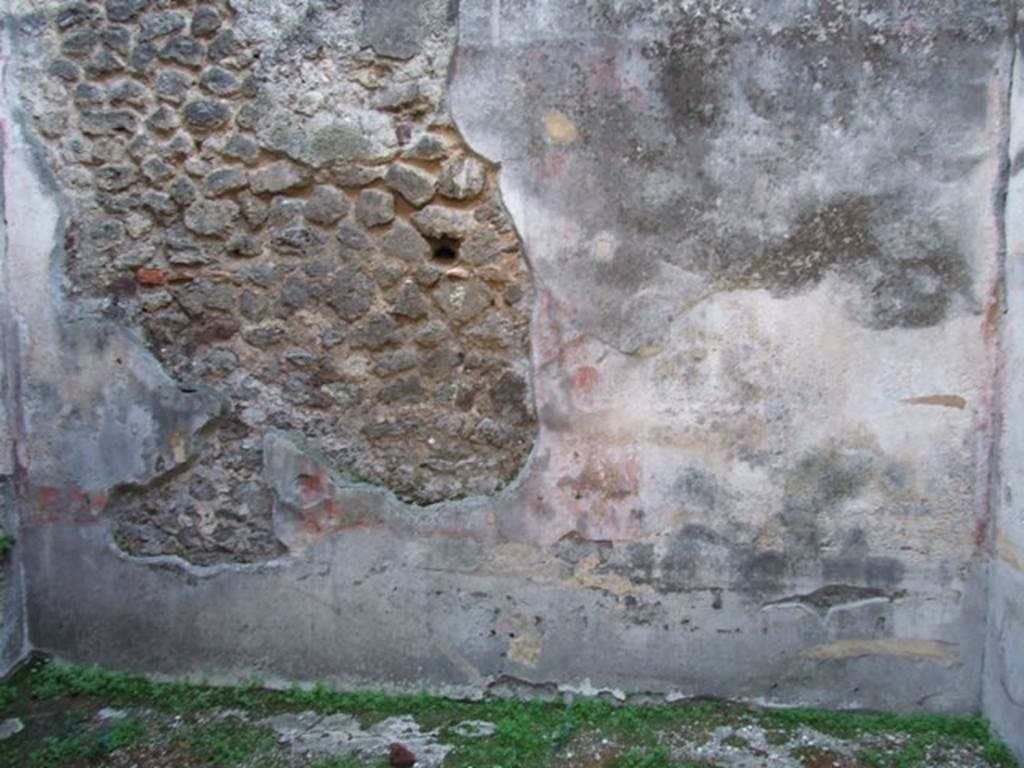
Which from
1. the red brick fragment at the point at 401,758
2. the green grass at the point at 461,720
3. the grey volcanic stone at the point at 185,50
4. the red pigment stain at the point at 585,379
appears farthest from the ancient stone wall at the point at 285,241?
the red brick fragment at the point at 401,758

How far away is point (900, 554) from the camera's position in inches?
103

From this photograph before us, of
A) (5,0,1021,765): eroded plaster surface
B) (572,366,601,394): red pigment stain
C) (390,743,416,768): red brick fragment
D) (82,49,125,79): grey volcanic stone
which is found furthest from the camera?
(82,49,125,79): grey volcanic stone

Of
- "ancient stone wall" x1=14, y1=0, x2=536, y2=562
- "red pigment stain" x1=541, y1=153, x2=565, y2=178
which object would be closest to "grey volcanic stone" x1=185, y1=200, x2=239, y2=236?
"ancient stone wall" x1=14, y1=0, x2=536, y2=562

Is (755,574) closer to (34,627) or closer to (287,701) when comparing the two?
(287,701)

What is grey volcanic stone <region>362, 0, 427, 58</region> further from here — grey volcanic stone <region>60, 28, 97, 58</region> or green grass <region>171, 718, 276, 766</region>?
green grass <region>171, 718, 276, 766</region>

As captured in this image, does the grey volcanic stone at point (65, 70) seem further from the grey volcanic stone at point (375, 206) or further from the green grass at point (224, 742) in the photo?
the green grass at point (224, 742)

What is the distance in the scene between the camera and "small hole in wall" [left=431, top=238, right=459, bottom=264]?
274cm

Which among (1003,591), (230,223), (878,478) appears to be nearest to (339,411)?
(230,223)

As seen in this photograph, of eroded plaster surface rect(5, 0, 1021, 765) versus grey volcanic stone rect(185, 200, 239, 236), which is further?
grey volcanic stone rect(185, 200, 239, 236)

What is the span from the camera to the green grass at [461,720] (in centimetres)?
245

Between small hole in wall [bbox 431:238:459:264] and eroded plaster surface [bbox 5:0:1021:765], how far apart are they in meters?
0.01

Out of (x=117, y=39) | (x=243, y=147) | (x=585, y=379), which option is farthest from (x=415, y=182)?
(x=117, y=39)

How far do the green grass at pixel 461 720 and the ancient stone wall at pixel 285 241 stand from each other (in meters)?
0.52

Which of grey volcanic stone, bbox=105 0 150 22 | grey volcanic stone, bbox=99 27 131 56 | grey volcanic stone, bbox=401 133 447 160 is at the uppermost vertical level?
grey volcanic stone, bbox=105 0 150 22
